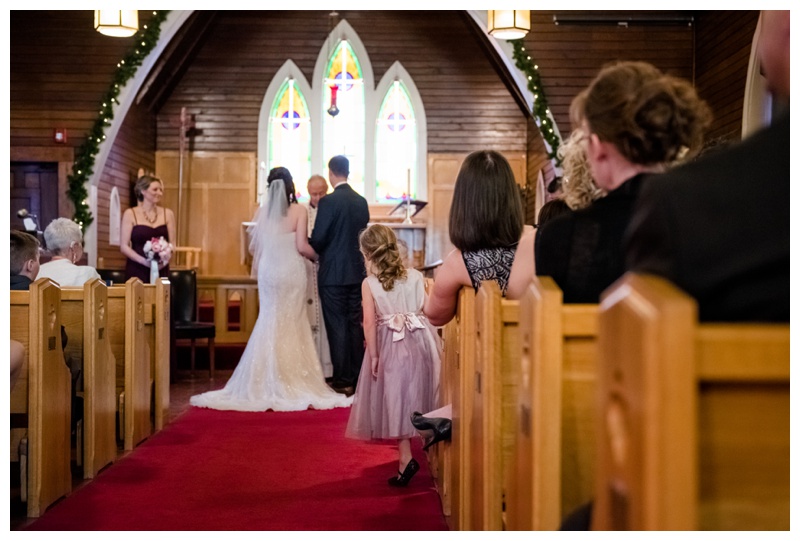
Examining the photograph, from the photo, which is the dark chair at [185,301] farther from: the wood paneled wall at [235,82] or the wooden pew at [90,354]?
the wooden pew at [90,354]

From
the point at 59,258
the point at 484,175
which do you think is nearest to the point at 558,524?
the point at 484,175

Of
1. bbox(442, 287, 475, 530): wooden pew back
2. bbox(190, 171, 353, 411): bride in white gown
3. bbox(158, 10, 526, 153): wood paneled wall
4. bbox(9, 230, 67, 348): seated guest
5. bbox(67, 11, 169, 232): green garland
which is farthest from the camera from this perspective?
bbox(158, 10, 526, 153): wood paneled wall

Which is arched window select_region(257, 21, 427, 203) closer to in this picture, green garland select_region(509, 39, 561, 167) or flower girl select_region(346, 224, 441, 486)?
green garland select_region(509, 39, 561, 167)

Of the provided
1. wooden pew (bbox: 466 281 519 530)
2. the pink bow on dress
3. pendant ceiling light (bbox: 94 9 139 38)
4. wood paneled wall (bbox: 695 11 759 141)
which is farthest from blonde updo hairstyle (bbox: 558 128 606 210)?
pendant ceiling light (bbox: 94 9 139 38)

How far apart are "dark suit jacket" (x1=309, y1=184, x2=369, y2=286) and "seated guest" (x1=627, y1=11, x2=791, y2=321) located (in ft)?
19.5

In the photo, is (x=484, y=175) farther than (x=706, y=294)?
Yes

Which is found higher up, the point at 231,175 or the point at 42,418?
the point at 231,175

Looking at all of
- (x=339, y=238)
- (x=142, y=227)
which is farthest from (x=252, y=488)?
(x=142, y=227)

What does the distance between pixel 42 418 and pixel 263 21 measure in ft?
35.2

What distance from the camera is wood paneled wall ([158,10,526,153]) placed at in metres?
13.4

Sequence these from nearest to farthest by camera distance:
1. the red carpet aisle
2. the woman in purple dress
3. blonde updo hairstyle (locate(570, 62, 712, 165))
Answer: blonde updo hairstyle (locate(570, 62, 712, 165))
the red carpet aisle
the woman in purple dress

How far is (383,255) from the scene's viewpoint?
4570 mm

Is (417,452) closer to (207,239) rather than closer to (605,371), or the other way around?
(605,371)

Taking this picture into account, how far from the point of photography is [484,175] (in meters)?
3.21
